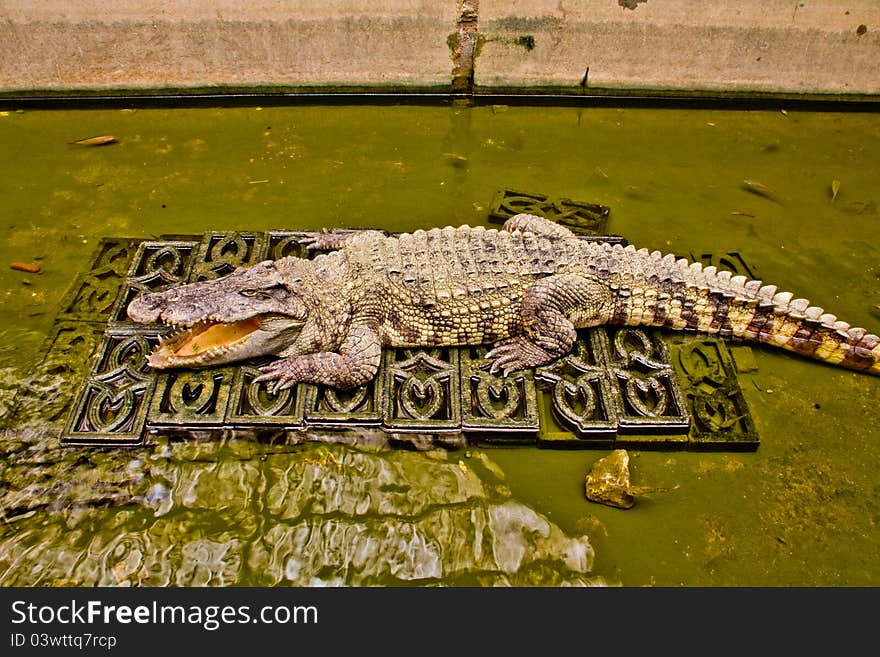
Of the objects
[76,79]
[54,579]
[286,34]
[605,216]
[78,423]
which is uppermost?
[286,34]

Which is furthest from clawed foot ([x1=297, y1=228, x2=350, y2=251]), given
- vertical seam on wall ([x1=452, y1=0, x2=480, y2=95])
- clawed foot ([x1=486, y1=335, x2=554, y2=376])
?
vertical seam on wall ([x1=452, y1=0, x2=480, y2=95])

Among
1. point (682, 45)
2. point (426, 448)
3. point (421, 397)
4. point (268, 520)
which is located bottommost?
point (268, 520)

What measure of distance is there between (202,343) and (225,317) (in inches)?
12.5

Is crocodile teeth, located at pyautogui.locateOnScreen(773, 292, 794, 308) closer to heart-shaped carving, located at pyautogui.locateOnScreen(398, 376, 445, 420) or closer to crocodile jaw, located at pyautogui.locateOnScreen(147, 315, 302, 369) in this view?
heart-shaped carving, located at pyautogui.locateOnScreen(398, 376, 445, 420)

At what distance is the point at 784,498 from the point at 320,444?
2677 millimetres

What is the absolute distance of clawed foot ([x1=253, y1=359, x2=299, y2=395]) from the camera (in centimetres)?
389

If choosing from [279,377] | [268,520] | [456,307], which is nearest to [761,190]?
[456,307]

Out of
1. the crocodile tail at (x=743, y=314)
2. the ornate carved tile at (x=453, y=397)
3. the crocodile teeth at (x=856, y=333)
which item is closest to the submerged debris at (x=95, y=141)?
the ornate carved tile at (x=453, y=397)

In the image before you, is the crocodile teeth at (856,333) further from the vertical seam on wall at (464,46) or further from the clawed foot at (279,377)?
the vertical seam on wall at (464,46)

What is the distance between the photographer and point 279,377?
3928 millimetres

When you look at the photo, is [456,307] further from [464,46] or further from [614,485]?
[464,46]

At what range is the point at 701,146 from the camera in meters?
6.23

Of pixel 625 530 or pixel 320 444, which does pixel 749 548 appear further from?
pixel 320 444

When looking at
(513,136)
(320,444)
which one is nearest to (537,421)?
(320,444)
